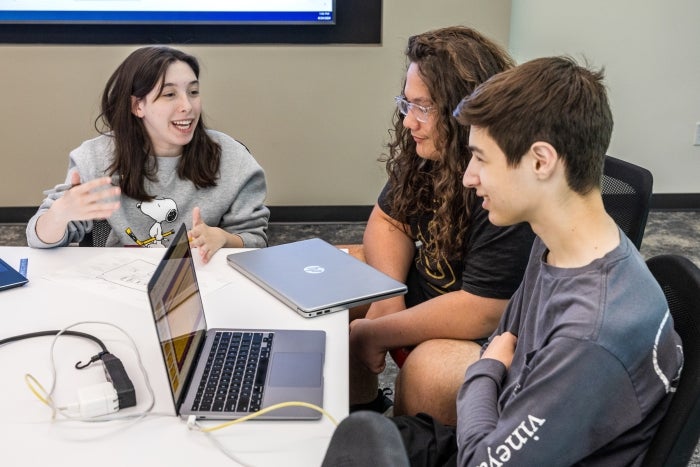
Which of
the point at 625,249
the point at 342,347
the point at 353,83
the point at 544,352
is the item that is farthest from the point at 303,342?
the point at 353,83

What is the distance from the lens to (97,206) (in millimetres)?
1604

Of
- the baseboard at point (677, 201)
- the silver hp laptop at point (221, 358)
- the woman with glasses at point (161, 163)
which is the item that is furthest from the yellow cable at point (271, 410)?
the baseboard at point (677, 201)

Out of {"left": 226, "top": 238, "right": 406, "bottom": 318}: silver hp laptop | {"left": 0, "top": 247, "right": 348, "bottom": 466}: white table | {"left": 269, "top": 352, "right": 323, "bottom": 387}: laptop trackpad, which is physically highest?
{"left": 226, "top": 238, "right": 406, "bottom": 318}: silver hp laptop

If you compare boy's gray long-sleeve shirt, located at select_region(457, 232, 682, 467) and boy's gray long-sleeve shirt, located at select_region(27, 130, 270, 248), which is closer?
boy's gray long-sleeve shirt, located at select_region(457, 232, 682, 467)

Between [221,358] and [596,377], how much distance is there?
61 cm

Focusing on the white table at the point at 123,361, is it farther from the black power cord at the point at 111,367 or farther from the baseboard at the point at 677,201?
the baseboard at the point at 677,201

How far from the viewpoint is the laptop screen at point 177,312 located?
993 mm

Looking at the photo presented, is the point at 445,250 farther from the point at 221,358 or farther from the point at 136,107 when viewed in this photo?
the point at 136,107

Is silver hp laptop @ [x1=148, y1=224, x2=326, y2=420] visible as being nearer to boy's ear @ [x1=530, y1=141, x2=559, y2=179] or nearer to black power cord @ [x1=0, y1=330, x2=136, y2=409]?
black power cord @ [x1=0, y1=330, x2=136, y2=409]

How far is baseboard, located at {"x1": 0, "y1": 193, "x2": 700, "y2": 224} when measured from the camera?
3688 mm

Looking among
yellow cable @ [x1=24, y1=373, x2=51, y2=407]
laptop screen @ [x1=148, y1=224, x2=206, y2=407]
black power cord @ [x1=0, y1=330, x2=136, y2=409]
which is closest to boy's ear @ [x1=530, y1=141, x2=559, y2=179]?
laptop screen @ [x1=148, y1=224, x2=206, y2=407]

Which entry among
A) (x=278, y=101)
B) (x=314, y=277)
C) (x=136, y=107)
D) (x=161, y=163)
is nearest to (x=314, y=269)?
(x=314, y=277)

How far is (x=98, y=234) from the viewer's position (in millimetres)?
1933

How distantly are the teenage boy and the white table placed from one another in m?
0.26
